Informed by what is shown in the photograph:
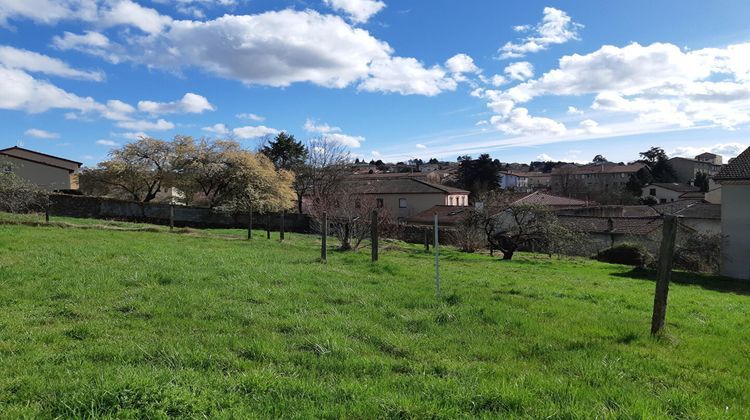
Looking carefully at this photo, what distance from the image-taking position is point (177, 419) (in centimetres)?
323

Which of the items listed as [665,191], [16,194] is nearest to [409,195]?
[16,194]

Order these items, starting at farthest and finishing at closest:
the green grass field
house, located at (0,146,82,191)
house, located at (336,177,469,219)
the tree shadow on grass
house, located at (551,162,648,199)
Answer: house, located at (551,162,648,199), house, located at (336,177,469,219), house, located at (0,146,82,191), the tree shadow on grass, the green grass field

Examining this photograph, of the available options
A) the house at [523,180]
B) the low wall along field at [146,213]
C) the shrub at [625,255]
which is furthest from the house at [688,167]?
the low wall along field at [146,213]

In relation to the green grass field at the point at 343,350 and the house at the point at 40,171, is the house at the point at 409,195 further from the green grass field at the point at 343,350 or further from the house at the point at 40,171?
the green grass field at the point at 343,350

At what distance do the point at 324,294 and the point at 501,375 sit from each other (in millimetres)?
4351

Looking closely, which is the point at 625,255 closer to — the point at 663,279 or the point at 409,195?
the point at 663,279

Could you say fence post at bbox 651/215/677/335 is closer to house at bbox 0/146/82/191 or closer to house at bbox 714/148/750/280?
house at bbox 714/148/750/280

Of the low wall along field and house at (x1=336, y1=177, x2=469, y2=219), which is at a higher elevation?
house at (x1=336, y1=177, x2=469, y2=219)

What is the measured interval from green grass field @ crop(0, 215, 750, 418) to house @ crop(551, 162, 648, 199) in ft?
266

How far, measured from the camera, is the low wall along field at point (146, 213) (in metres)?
33.2

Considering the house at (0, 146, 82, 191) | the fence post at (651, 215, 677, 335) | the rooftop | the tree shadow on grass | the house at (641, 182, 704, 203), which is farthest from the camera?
the house at (641, 182, 704, 203)

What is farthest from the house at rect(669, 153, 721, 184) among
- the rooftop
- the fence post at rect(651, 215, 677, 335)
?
the fence post at rect(651, 215, 677, 335)

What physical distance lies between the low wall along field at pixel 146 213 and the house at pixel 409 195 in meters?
20.5

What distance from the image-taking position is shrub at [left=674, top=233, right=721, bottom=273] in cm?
2598
